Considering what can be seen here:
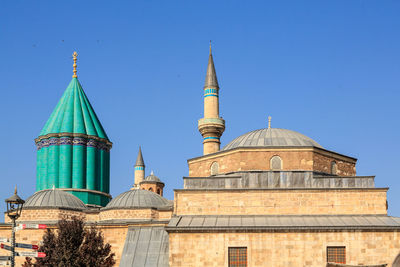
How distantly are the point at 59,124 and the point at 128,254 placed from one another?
1739cm

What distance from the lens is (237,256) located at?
982 inches

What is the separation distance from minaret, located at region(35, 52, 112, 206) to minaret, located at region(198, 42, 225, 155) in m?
6.74

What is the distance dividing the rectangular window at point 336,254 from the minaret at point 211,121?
16.1m

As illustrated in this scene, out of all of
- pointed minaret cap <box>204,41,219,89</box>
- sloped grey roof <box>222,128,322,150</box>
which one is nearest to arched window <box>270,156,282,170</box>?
sloped grey roof <box>222,128,322,150</box>

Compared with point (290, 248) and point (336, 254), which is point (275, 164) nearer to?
point (290, 248)

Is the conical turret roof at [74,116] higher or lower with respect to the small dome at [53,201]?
higher

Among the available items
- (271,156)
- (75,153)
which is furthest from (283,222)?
(75,153)

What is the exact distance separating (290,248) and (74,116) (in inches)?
850

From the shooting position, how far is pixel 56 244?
26.8 m

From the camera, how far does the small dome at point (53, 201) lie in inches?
1374

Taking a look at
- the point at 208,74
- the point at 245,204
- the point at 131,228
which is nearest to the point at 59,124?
the point at 208,74

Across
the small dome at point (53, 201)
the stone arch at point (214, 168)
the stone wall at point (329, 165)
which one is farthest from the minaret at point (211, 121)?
the stone wall at point (329, 165)

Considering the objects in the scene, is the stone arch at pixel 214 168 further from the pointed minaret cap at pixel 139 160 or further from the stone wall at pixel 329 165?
the pointed minaret cap at pixel 139 160

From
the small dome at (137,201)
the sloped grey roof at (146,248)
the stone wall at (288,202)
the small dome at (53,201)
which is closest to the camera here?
the sloped grey roof at (146,248)
